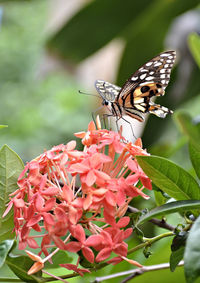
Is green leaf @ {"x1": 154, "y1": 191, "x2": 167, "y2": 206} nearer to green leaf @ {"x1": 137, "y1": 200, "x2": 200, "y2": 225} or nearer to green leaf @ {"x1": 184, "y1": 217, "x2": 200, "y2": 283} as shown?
green leaf @ {"x1": 137, "y1": 200, "x2": 200, "y2": 225}

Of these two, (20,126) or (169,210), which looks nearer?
(169,210)

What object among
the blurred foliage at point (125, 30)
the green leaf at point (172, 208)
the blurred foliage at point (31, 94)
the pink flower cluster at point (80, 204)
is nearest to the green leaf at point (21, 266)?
the pink flower cluster at point (80, 204)

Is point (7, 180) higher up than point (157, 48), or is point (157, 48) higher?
point (157, 48)

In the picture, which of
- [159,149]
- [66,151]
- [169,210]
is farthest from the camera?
[159,149]

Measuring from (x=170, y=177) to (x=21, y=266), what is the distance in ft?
0.99

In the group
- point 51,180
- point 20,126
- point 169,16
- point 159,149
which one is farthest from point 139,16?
point 20,126

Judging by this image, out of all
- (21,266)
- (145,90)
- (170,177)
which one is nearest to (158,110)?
(145,90)

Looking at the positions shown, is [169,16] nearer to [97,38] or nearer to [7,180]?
[97,38]

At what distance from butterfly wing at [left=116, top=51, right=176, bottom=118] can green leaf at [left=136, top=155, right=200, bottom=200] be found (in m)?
0.31

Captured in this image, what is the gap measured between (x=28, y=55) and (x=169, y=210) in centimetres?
857

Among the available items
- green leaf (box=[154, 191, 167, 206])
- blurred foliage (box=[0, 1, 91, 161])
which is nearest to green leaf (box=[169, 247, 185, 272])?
green leaf (box=[154, 191, 167, 206])

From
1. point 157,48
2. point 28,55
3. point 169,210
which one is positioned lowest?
point 169,210

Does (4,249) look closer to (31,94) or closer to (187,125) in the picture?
(187,125)

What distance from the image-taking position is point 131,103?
1.11m
